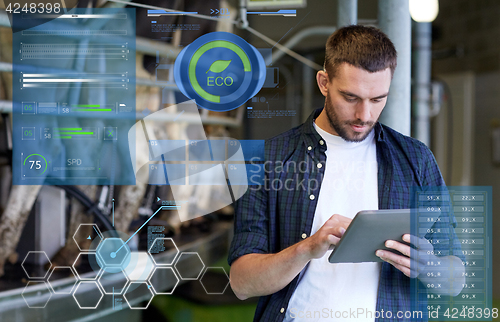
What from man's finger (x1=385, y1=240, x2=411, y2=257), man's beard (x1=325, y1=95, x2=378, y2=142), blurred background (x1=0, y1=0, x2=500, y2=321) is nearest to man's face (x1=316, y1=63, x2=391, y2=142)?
man's beard (x1=325, y1=95, x2=378, y2=142)

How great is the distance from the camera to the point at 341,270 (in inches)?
32.1

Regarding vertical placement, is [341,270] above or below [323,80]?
below

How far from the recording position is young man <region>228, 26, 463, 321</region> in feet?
2.64

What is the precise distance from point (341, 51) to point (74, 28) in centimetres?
66

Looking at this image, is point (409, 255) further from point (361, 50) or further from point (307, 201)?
point (361, 50)

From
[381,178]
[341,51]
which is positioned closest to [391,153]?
[381,178]

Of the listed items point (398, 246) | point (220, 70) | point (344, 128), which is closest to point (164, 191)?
point (220, 70)

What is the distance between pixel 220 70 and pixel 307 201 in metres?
0.39

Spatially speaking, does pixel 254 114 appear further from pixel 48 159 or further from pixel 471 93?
pixel 471 93

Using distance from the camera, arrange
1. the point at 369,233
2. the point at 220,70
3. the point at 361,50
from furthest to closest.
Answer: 1. the point at 220,70
2. the point at 361,50
3. the point at 369,233

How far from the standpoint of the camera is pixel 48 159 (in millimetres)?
1010

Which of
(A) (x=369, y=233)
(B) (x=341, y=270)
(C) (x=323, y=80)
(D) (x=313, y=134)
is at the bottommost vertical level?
(B) (x=341, y=270)

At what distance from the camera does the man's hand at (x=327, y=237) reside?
70 centimetres

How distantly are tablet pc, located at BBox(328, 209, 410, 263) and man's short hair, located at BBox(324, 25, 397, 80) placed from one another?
1.00 ft
